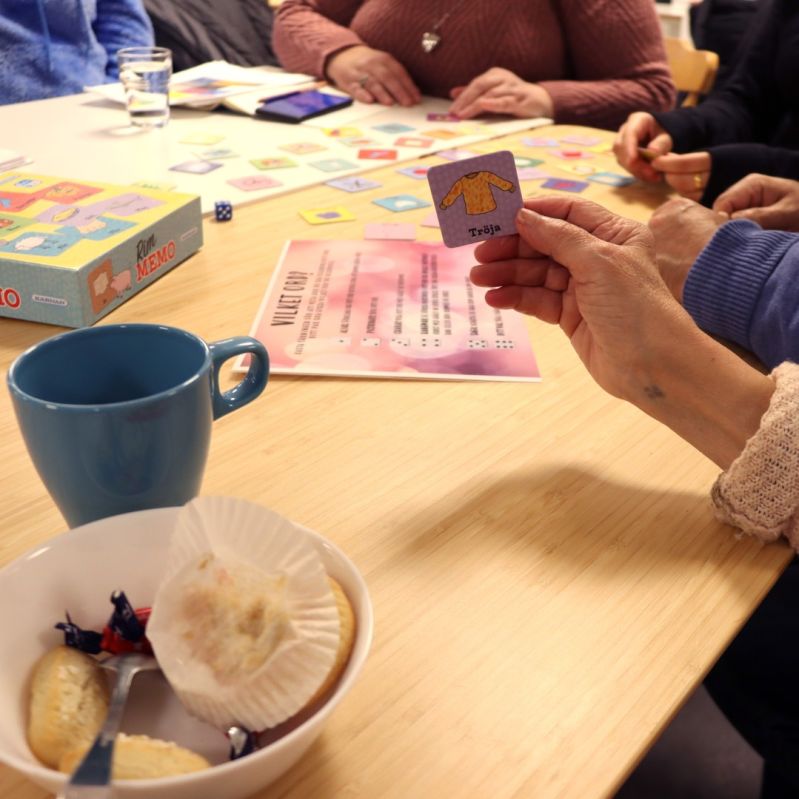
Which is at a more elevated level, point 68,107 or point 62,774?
point 62,774

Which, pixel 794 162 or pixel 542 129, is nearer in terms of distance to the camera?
pixel 794 162

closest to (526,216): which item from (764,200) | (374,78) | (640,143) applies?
(764,200)

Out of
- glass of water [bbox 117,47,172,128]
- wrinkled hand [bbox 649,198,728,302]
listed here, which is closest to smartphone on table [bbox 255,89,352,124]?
glass of water [bbox 117,47,172,128]

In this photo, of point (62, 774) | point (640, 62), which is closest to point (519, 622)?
point (62, 774)

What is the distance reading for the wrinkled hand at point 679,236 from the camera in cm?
89

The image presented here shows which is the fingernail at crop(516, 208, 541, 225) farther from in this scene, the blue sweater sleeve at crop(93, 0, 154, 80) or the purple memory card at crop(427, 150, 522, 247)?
the blue sweater sleeve at crop(93, 0, 154, 80)

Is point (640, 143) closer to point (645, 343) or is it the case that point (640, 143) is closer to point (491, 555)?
point (645, 343)

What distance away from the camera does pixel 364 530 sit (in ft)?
1.80

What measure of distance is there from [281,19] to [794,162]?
125cm

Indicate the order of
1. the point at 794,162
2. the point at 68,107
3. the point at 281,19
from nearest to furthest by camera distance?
the point at 794,162
the point at 68,107
the point at 281,19

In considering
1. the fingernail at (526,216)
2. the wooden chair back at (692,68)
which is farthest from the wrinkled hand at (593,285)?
the wooden chair back at (692,68)

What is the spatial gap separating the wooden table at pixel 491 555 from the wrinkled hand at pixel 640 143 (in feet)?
1.82

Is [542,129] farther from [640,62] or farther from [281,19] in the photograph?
[281,19]

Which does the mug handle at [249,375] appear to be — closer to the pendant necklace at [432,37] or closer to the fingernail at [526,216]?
the fingernail at [526,216]
